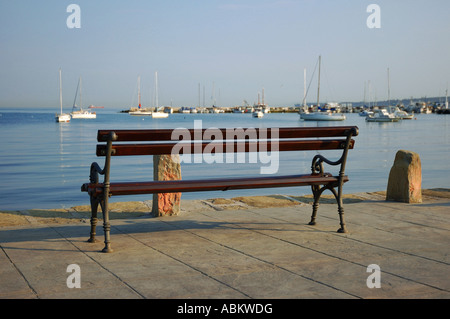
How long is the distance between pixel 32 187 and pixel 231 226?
995cm

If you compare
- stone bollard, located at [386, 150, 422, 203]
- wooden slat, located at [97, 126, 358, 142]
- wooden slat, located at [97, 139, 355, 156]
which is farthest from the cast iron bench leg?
stone bollard, located at [386, 150, 422, 203]

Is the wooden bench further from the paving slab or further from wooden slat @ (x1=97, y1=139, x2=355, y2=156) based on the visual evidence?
the paving slab

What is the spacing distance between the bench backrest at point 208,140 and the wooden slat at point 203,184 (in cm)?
33

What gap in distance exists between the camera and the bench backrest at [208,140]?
5.33m

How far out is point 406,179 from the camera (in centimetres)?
826

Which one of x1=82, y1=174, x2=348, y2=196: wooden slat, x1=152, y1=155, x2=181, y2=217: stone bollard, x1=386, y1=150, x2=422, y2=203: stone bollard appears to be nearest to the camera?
x1=82, y1=174, x2=348, y2=196: wooden slat

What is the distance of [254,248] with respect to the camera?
5.45m

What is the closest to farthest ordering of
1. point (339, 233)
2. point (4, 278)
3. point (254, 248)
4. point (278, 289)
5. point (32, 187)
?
point (278, 289) < point (4, 278) < point (254, 248) < point (339, 233) < point (32, 187)

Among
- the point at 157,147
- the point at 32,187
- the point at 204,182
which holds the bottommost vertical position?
the point at 32,187

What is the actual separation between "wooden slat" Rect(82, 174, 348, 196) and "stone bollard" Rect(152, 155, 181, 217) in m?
1.45

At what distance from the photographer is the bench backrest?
533 centimetres
